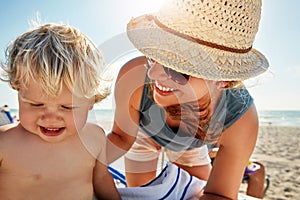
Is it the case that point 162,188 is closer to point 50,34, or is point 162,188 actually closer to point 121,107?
point 121,107

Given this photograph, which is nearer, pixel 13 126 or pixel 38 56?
pixel 38 56

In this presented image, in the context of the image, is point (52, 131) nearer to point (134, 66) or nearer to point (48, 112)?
point (48, 112)

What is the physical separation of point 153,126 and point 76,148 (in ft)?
2.20

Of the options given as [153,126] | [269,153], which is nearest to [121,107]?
[153,126]

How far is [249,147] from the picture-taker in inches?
67.8

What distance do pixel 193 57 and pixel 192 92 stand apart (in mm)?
221

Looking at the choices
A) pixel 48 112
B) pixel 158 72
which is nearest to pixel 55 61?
pixel 48 112

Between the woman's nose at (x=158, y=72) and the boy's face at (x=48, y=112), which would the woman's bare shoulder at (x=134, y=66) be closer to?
the woman's nose at (x=158, y=72)

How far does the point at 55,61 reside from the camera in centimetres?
127

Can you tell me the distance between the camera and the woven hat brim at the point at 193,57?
1406mm

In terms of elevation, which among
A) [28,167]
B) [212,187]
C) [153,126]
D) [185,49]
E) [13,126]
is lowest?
[212,187]

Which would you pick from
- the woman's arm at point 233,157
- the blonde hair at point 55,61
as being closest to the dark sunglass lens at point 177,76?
the blonde hair at point 55,61

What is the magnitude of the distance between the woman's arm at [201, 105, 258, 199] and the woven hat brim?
11.3 inches

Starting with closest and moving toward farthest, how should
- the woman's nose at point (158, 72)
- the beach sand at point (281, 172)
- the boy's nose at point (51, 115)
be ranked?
1. the boy's nose at point (51, 115)
2. the woman's nose at point (158, 72)
3. the beach sand at point (281, 172)
